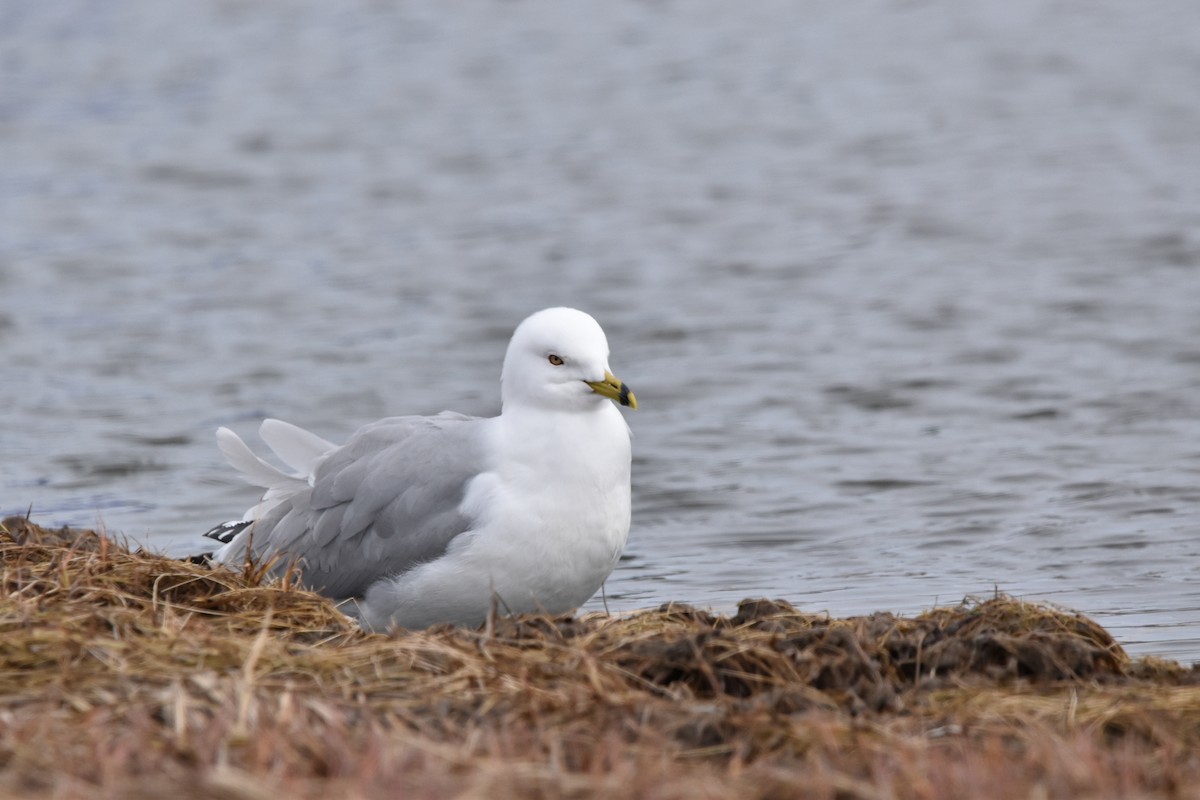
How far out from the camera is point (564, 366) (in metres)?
6.44

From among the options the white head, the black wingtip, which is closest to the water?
the black wingtip

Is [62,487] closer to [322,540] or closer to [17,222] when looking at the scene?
[322,540]

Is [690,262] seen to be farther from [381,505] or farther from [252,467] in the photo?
[381,505]

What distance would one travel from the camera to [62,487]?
1049 centimetres

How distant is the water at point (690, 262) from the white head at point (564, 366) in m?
1.64

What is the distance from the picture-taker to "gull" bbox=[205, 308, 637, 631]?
6.27 m

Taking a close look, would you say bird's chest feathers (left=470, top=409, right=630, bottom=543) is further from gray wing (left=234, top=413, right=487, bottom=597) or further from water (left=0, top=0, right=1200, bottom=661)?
water (left=0, top=0, right=1200, bottom=661)

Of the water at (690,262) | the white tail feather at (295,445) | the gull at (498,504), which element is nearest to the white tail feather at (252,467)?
the white tail feather at (295,445)

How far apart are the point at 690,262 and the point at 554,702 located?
11.3 metres

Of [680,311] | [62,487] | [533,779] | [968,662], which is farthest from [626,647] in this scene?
[680,311]

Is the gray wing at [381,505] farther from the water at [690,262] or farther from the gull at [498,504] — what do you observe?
the water at [690,262]

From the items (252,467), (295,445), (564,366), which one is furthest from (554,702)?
(252,467)

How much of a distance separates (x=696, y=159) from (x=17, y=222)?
22.5ft

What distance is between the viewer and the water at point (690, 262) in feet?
31.0
